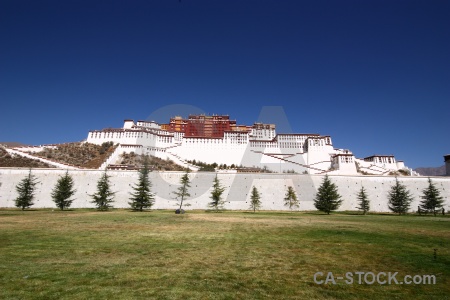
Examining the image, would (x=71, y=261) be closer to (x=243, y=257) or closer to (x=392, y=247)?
(x=243, y=257)

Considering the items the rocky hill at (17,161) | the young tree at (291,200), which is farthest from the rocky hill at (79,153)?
the young tree at (291,200)

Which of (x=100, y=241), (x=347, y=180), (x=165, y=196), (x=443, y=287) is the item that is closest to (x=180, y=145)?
(x=165, y=196)

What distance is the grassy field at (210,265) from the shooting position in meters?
6.71

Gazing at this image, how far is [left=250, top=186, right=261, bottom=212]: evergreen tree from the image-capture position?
47134 mm

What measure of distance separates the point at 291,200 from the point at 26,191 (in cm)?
4601

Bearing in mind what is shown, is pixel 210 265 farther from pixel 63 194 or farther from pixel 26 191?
pixel 26 191

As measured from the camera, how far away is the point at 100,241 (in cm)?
1312

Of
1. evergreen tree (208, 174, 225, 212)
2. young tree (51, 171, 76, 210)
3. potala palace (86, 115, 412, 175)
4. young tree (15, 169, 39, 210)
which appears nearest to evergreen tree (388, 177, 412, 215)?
potala palace (86, 115, 412, 175)

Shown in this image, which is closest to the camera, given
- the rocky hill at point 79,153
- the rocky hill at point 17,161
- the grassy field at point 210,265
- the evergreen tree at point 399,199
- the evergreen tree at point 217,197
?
the grassy field at point 210,265

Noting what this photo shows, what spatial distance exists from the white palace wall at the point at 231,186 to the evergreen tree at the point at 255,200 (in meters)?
0.99

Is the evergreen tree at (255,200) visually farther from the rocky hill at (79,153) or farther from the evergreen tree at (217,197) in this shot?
the rocky hill at (79,153)

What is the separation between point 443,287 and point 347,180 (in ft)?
160

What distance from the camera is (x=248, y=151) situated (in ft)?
318

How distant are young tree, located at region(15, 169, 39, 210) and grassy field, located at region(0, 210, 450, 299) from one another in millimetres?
33329
